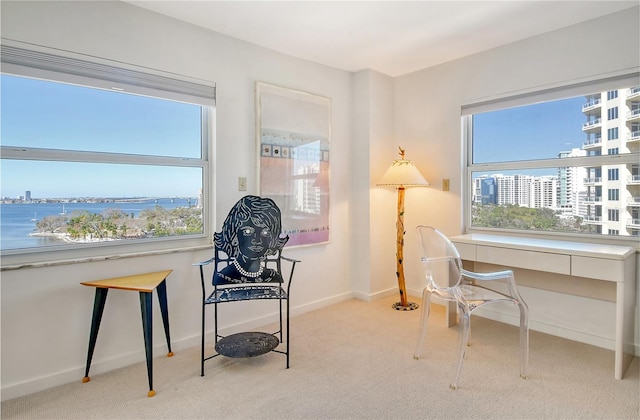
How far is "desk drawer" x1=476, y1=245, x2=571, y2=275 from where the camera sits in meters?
2.32

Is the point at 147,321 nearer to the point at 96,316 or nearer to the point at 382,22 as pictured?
the point at 96,316

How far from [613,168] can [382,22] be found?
1989mm

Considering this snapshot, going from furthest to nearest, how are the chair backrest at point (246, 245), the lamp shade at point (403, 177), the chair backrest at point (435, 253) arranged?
1. the lamp shade at point (403, 177)
2. the chair backrest at point (246, 245)
3. the chair backrest at point (435, 253)

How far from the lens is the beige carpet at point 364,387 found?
1821 mm

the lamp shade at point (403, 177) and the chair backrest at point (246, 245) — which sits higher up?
the lamp shade at point (403, 177)

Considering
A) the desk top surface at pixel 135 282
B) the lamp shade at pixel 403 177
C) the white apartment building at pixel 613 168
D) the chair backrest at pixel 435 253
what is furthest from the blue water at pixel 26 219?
the white apartment building at pixel 613 168

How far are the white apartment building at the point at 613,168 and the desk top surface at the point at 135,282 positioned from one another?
310cm

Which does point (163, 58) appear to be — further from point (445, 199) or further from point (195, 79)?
point (445, 199)

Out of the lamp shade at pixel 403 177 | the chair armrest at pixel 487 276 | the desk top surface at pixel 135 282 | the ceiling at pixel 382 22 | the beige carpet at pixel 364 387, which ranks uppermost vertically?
the ceiling at pixel 382 22

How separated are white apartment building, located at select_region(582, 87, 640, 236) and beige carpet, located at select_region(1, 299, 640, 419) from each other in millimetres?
Result: 943

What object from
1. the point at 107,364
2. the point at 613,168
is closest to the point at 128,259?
the point at 107,364

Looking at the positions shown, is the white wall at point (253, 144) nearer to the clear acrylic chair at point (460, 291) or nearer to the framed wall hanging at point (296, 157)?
the framed wall hanging at point (296, 157)

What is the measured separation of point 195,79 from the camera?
2.61 meters

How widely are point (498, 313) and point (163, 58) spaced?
3367mm
